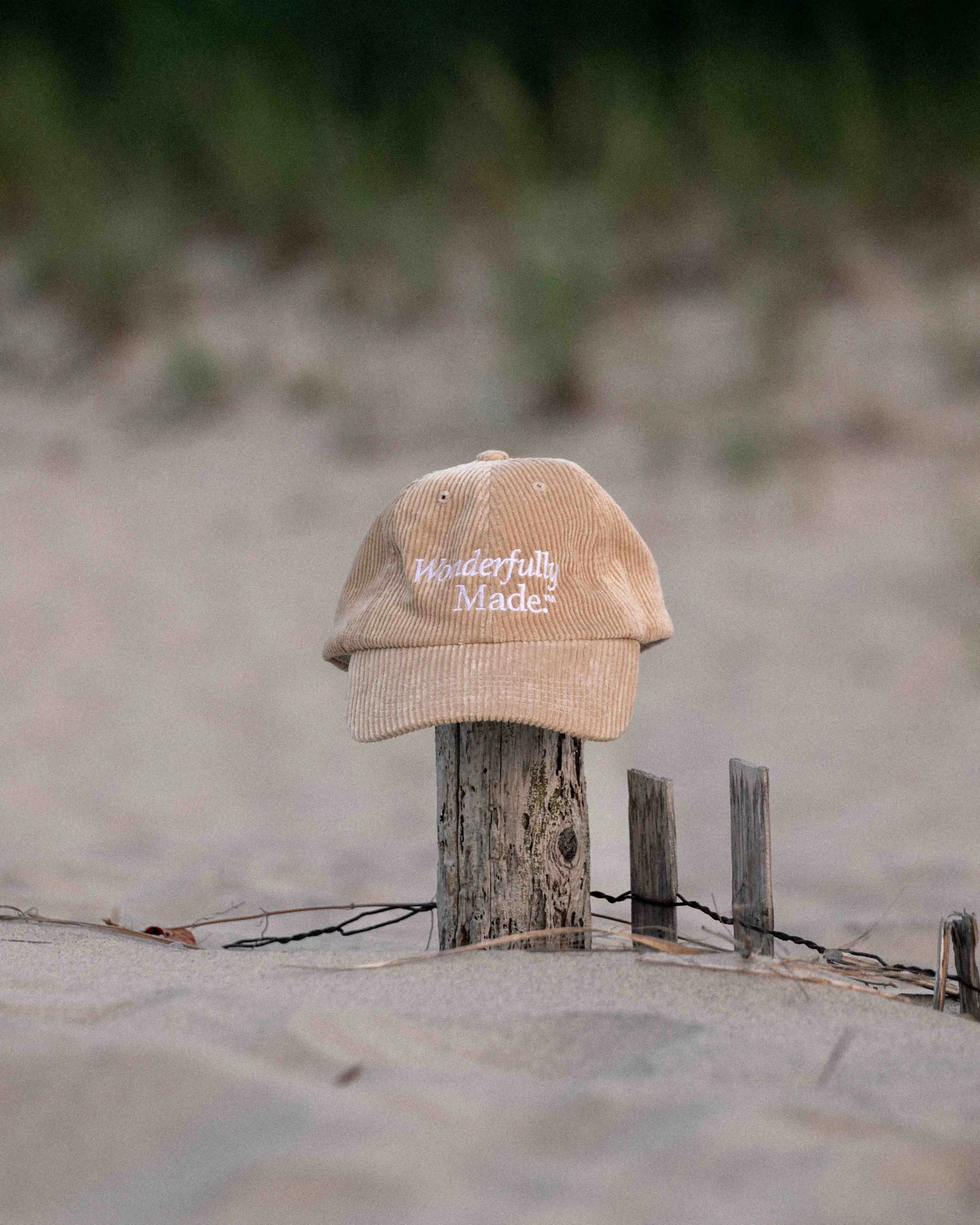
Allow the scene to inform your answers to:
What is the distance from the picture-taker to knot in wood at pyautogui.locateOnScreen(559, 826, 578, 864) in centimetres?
189

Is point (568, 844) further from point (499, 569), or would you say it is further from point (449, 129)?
point (449, 129)

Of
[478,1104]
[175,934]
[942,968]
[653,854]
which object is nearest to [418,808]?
[175,934]

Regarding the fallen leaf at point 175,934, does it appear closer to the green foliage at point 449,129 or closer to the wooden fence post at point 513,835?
the wooden fence post at point 513,835

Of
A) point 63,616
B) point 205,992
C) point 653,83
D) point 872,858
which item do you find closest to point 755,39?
point 653,83

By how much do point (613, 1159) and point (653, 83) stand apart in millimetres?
8035

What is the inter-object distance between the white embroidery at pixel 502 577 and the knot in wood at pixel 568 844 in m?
0.37

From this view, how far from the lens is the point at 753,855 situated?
1.88 metres

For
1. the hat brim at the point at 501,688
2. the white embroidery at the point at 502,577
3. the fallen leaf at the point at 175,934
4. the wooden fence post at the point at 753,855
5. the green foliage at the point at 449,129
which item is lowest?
the fallen leaf at the point at 175,934

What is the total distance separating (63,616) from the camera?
5684mm

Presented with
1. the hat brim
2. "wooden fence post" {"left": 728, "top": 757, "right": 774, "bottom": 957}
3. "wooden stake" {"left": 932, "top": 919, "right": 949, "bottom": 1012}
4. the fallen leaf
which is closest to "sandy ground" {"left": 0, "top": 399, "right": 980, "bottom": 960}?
the fallen leaf

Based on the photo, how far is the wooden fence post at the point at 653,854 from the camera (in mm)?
1947

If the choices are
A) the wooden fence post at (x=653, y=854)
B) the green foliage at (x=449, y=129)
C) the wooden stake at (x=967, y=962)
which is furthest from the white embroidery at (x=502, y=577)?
the green foliage at (x=449, y=129)

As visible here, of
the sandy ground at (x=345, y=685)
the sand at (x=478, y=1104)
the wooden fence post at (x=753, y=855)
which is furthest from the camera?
the sandy ground at (x=345, y=685)

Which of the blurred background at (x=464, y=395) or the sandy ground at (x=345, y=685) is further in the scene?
the blurred background at (x=464, y=395)
